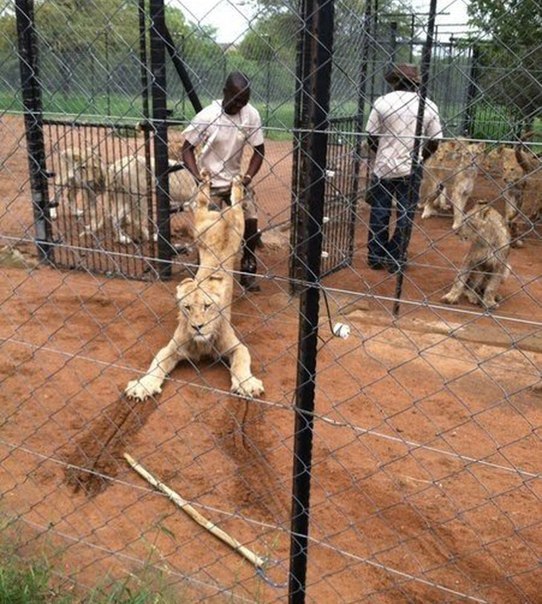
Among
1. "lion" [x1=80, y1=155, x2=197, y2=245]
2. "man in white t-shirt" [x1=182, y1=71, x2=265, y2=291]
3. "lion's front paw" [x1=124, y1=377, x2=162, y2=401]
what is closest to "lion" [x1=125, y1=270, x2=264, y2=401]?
"lion's front paw" [x1=124, y1=377, x2=162, y2=401]

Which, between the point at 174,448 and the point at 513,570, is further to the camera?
the point at 174,448

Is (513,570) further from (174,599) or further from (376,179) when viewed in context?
(376,179)

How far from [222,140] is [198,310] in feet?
7.06

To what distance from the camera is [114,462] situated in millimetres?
3830

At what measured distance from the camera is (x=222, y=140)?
643 cm

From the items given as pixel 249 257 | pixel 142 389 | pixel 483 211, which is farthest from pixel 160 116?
pixel 483 211

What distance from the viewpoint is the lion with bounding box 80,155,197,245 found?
7.37m

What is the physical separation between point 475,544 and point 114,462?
1.92 meters

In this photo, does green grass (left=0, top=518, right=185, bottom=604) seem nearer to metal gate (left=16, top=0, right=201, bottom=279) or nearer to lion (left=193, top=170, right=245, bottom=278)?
metal gate (left=16, top=0, right=201, bottom=279)

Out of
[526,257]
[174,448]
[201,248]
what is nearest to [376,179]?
[201,248]

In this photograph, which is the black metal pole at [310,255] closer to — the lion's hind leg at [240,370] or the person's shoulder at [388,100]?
the lion's hind leg at [240,370]

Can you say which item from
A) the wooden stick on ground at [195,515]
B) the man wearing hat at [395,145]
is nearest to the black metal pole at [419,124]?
the man wearing hat at [395,145]

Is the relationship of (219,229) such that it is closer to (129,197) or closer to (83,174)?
(129,197)

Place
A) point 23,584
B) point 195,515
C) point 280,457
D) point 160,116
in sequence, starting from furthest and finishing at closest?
point 160,116, point 280,457, point 195,515, point 23,584
